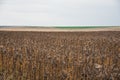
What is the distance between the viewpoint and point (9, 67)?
838 centimetres

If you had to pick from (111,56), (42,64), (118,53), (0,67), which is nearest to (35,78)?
(42,64)

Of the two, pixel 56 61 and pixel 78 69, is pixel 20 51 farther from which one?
pixel 78 69

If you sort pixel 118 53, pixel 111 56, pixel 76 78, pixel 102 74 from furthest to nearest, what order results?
pixel 118 53
pixel 111 56
pixel 76 78
pixel 102 74

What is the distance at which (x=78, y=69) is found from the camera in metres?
7.82

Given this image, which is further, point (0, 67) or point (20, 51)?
point (20, 51)

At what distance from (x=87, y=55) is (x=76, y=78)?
1650 mm

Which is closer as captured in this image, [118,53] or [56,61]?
[56,61]

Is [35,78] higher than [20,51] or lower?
lower

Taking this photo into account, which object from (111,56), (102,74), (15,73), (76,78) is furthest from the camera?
Result: (111,56)

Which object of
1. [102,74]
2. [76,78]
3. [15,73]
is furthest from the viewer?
[15,73]

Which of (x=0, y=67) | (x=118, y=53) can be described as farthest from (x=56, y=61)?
(x=118, y=53)

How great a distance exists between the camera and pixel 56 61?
841cm

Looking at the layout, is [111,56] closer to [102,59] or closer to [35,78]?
[102,59]

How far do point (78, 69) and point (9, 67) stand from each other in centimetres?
230
